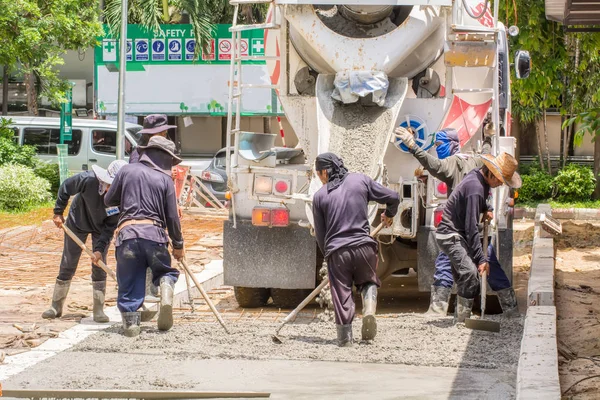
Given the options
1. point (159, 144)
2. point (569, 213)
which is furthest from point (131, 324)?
point (569, 213)

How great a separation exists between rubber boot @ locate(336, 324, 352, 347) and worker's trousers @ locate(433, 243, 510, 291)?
5.21ft

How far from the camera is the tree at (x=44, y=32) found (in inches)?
846

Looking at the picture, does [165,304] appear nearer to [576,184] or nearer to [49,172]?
[49,172]

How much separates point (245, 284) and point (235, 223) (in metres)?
0.59

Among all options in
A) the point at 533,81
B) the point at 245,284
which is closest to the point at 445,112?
the point at 245,284

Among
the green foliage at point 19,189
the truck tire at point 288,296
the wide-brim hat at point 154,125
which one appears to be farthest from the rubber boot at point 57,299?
the green foliage at point 19,189

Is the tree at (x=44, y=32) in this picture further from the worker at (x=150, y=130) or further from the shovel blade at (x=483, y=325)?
the shovel blade at (x=483, y=325)

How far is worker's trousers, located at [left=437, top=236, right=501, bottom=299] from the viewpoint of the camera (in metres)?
9.45

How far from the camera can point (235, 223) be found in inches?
419

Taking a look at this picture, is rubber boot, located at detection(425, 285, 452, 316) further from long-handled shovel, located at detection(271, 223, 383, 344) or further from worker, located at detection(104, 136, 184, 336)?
worker, located at detection(104, 136, 184, 336)

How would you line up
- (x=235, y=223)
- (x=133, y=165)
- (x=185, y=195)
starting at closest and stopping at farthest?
(x=133, y=165) < (x=235, y=223) < (x=185, y=195)

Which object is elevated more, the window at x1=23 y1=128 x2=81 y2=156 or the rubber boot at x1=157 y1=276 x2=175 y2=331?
the window at x1=23 y1=128 x2=81 y2=156

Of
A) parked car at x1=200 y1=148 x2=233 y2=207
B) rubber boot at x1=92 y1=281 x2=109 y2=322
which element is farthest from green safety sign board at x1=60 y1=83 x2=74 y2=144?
rubber boot at x1=92 y1=281 x2=109 y2=322

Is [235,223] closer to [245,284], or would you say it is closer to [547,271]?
[245,284]
